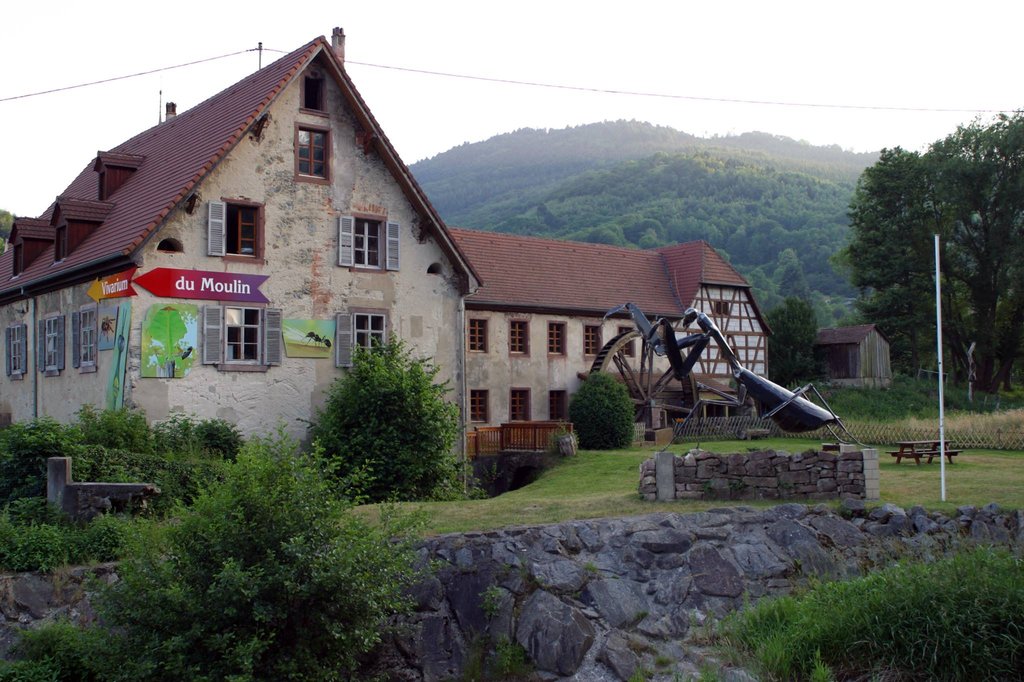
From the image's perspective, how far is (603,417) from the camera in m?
33.2

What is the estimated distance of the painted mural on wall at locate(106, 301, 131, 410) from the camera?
23.1m

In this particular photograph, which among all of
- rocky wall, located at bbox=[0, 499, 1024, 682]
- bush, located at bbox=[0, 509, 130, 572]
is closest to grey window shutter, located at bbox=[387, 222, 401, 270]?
bush, located at bbox=[0, 509, 130, 572]

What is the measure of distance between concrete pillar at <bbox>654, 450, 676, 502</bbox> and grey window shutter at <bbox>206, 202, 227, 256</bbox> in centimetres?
1242

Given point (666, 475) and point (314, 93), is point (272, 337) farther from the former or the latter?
point (666, 475)

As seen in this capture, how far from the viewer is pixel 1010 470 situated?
20.8 meters

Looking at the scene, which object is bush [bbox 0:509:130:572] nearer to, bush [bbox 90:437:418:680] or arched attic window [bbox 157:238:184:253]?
bush [bbox 90:437:418:680]

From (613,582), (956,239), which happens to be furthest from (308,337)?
(956,239)

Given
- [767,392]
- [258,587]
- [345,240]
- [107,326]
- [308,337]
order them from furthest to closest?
[345,240]
[308,337]
[107,326]
[767,392]
[258,587]

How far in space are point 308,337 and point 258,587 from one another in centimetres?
1443

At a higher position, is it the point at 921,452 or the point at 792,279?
the point at 792,279

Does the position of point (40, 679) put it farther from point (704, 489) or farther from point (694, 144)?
point (694, 144)

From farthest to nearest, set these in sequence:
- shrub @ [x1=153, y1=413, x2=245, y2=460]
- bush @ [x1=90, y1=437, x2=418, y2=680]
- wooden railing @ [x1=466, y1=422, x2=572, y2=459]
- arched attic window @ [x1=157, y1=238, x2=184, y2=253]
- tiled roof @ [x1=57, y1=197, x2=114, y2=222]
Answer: wooden railing @ [x1=466, y1=422, x2=572, y2=459] < tiled roof @ [x1=57, y1=197, x2=114, y2=222] < arched attic window @ [x1=157, y1=238, x2=184, y2=253] < shrub @ [x1=153, y1=413, x2=245, y2=460] < bush @ [x1=90, y1=437, x2=418, y2=680]

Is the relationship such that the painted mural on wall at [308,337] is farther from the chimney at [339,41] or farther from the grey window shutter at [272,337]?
the chimney at [339,41]

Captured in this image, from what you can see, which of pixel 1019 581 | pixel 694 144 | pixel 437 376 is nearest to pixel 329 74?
pixel 437 376
